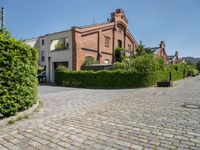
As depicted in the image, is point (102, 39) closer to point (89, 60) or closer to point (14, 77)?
point (89, 60)

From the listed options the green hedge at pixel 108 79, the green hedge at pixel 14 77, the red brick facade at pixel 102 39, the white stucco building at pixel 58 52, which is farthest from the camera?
the white stucco building at pixel 58 52

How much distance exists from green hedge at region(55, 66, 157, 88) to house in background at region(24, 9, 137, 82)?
95.0 inches

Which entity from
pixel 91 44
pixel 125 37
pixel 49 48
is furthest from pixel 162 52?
pixel 49 48

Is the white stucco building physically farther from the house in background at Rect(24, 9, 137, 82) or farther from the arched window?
the arched window

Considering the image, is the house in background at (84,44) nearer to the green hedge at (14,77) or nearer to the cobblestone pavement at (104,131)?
the green hedge at (14,77)

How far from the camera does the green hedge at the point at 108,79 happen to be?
17.6 metres

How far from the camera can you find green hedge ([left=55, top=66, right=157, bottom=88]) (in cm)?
1762

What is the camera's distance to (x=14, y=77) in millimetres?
6281

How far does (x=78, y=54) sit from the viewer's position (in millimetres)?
22453

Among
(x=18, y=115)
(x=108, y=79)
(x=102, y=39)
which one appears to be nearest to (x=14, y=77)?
(x=18, y=115)

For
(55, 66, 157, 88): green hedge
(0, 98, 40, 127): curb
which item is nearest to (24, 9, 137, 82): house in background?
(55, 66, 157, 88): green hedge

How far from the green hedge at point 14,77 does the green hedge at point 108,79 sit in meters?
11.2

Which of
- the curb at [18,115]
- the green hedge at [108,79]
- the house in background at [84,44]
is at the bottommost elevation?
the curb at [18,115]

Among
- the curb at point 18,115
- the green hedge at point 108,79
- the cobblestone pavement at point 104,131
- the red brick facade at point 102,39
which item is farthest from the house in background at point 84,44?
the cobblestone pavement at point 104,131
